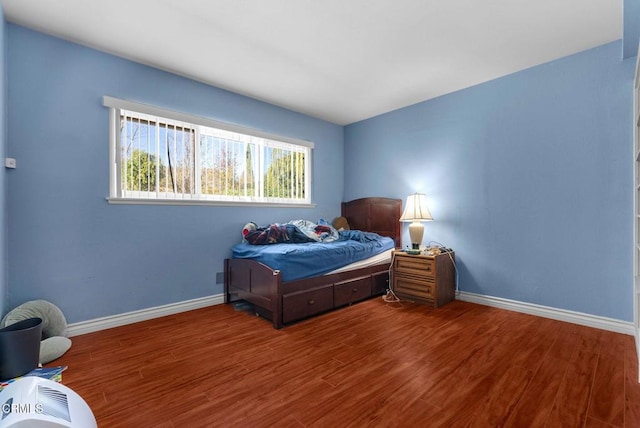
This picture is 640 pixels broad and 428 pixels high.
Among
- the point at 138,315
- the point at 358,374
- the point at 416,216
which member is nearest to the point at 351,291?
the point at 416,216

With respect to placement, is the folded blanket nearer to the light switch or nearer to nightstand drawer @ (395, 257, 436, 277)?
nightstand drawer @ (395, 257, 436, 277)

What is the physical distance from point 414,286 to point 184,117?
3.08 metres

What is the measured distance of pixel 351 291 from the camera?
3146 millimetres

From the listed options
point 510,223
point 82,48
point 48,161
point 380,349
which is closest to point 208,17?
point 82,48

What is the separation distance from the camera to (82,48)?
2463 mm

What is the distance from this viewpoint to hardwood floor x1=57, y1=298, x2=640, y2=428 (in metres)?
1.42

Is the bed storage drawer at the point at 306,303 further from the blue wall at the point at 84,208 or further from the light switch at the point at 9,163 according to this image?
the light switch at the point at 9,163

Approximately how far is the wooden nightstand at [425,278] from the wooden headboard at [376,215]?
67 cm

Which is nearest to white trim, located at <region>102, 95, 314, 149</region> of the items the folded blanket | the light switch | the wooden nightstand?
the light switch

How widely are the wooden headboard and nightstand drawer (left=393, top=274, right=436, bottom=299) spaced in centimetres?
73

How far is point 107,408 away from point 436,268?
2843 millimetres

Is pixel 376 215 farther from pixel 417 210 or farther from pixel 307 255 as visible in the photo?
pixel 307 255

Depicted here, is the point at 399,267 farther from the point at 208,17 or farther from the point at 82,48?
the point at 82,48

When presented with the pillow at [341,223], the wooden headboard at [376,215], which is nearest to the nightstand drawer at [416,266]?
the wooden headboard at [376,215]
